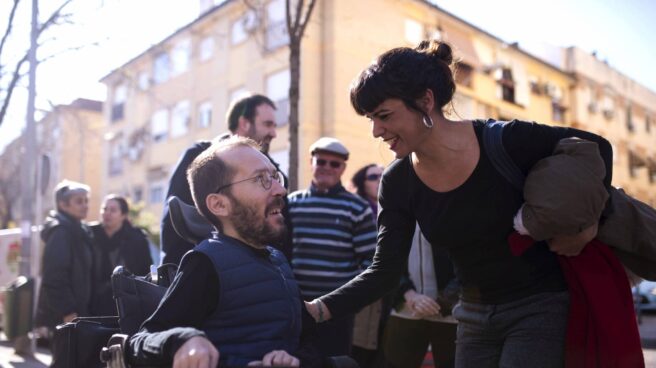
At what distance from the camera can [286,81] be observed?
2502 centimetres

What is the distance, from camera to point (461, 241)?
9.36 ft

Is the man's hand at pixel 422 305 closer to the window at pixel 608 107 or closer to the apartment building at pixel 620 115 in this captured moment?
the apartment building at pixel 620 115

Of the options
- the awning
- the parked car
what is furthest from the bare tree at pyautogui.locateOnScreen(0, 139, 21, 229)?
the parked car

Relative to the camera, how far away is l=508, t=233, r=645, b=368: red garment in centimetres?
257

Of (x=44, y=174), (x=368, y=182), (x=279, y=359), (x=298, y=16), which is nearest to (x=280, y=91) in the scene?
(x=44, y=174)

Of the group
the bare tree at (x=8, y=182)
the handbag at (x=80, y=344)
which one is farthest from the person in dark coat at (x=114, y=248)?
the bare tree at (x=8, y=182)

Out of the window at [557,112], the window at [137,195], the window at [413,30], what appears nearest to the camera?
the window at [413,30]

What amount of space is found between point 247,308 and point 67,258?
5.26m

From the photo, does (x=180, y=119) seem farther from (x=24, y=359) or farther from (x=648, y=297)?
(x=24, y=359)

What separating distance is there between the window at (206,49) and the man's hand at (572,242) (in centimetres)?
2820

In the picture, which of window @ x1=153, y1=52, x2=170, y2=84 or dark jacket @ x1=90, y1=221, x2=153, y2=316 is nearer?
dark jacket @ x1=90, y1=221, x2=153, y2=316

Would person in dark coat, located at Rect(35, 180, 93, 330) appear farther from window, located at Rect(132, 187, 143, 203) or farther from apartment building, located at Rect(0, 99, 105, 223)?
window, located at Rect(132, 187, 143, 203)

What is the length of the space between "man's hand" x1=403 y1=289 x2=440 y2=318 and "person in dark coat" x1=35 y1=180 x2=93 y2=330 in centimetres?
341

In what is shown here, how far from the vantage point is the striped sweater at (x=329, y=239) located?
510 centimetres
